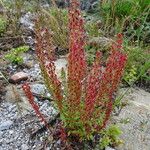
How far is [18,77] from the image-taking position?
14.0 ft

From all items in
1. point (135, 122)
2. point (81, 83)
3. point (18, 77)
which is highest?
point (81, 83)

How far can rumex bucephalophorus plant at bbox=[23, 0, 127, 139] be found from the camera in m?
2.94

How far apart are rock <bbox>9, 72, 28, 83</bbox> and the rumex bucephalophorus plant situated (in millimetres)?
977

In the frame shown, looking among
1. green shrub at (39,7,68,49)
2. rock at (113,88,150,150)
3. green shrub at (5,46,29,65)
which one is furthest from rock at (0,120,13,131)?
green shrub at (39,7,68,49)

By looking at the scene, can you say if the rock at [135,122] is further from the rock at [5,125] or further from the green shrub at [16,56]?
the green shrub at [16,56]

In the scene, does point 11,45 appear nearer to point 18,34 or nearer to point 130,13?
point 18,34

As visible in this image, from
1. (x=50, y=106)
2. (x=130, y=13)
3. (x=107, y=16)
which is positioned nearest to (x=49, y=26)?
(x=107, y=16)

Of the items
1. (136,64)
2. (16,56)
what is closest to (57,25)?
(16,56)

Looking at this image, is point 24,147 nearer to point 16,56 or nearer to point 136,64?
point 16,56

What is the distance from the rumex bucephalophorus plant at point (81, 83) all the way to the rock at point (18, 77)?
98 cm

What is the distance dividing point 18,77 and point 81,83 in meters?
1.32

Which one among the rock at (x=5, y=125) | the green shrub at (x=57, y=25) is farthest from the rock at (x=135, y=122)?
the green shrub at (x=57, y=25)

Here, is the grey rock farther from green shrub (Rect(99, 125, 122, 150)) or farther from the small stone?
green shrub (Rect(99, 125, 122, 150))

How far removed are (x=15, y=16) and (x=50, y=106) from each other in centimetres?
183
